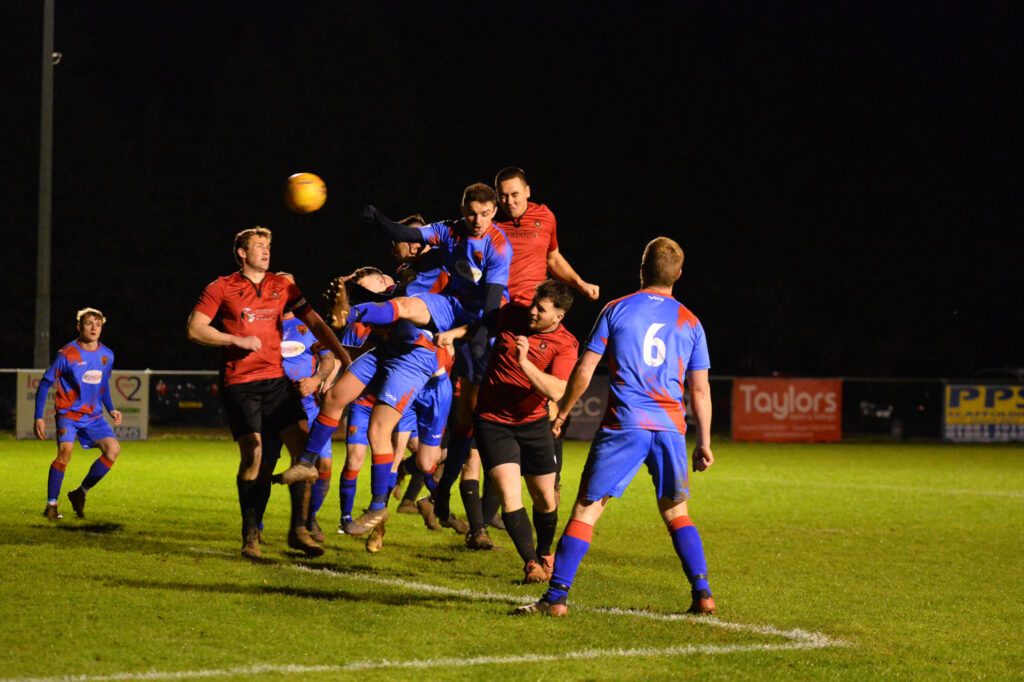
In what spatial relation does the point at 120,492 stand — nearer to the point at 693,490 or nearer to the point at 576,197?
the point at 693,490

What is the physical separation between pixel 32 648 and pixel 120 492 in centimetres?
851

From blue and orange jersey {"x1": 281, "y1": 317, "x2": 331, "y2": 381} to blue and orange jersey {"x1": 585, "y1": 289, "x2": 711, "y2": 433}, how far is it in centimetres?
511

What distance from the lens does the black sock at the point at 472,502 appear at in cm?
983

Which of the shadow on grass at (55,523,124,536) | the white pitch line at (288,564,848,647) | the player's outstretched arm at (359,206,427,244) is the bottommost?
the shadow on grass at (55,523,124,536)

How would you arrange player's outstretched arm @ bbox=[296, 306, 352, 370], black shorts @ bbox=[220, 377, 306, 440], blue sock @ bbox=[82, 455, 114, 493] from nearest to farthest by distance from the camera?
black shorts @ bbox=[220, 377, 306, 440] → player's outstretched arm @ bbox=[296, 306, 352, 370] → blue sock @ bbox=[82, 455, 114, 493]

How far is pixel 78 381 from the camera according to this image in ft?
39.5

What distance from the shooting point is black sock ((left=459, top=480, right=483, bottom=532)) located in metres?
9.83

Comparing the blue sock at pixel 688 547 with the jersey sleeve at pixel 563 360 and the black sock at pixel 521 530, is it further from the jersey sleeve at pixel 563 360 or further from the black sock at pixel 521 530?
the jersey sleeve at pixel 563 360

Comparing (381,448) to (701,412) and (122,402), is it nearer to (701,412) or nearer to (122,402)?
(701,412)

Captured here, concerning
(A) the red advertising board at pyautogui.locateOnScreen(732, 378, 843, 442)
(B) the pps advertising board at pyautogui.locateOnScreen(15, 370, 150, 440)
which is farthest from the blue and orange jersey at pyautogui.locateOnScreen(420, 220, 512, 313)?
(A) the red advertising board at pyautogui.locateOnScreen(732, 378, 843, 442)

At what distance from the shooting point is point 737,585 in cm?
829

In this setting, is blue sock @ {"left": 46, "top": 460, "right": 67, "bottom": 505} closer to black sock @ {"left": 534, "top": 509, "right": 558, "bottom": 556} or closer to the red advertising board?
black sock @ {"left": 534, "top": 509, "right": 558, "bottom": 556}

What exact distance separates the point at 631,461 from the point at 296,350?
5437mm

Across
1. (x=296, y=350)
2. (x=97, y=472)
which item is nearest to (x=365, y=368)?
(x=296, y=350)
